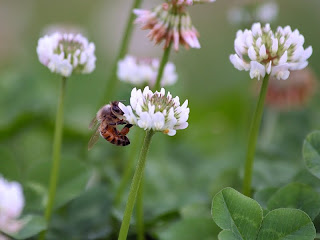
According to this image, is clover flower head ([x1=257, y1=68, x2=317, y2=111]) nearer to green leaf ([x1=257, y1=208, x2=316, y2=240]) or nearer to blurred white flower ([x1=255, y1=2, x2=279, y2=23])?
blurred white flower ([x1=255, y1=2, x2=279, y2=23])

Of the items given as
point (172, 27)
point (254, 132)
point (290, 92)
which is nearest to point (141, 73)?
point (172, 27)

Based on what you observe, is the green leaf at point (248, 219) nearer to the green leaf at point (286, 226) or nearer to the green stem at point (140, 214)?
the green leaf at point (286, 226)

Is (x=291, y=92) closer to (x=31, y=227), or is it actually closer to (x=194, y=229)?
(x=194, y=229)

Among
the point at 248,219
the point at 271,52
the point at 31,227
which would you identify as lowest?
the point at 31,227

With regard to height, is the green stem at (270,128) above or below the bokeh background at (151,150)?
above

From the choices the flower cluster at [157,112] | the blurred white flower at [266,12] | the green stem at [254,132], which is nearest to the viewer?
the flower cluster at [157,112]

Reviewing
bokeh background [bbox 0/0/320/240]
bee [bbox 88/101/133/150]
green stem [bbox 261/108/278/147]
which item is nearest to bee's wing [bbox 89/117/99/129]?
Result: bee [bbox 88/101/133/150]

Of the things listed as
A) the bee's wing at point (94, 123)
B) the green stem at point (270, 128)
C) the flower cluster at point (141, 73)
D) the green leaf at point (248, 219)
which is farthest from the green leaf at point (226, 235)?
the green stem at point (270, 128)

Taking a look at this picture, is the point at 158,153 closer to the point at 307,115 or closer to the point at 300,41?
the point at 307,115
